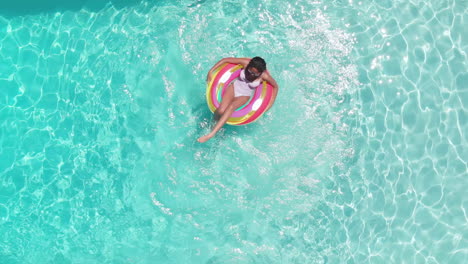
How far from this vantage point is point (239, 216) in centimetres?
532

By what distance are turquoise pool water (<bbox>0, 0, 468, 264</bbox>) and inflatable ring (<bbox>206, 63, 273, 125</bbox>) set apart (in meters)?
0.46

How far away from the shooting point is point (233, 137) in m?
5.47

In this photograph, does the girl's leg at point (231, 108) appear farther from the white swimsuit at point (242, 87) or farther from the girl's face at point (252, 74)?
the girl's face at point (252, 74)

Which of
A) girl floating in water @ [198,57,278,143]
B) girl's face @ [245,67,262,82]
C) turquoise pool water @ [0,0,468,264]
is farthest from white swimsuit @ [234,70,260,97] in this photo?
turquoise pool water @ [0,0,468,264]

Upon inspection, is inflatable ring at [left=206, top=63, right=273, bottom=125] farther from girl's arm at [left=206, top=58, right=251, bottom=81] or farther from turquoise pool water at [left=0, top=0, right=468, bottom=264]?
turquoise pool water at [left=0, top=0, right=468, bottom=264]

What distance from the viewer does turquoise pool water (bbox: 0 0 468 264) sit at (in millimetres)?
5312

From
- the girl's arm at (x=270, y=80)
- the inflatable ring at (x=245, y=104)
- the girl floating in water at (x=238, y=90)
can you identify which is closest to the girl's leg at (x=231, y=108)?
the girl floating in water at (x=238, y=90)

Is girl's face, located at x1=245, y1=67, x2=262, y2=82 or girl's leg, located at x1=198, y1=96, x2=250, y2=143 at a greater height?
girl's face, located at x1=245, y1=67, x2=262, y2=82

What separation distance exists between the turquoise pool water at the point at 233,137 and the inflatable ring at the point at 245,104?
0.46m

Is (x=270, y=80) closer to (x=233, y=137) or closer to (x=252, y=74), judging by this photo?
(x=252, y=74)

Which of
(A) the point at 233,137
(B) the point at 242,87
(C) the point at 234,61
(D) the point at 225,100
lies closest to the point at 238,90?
(B) the point at 242,87

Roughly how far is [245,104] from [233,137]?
1.85 ft

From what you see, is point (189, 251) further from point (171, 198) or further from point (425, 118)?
point (425, 118)

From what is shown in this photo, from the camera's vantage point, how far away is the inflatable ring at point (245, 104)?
5035mm
